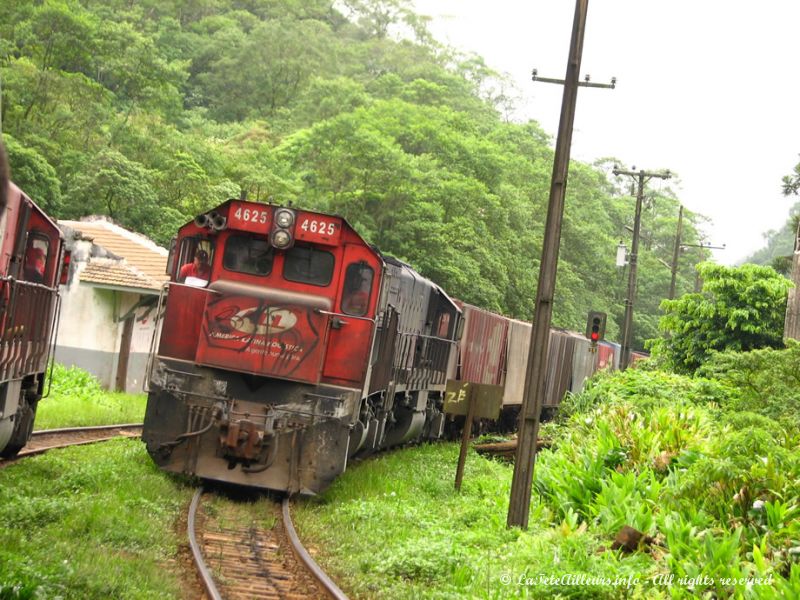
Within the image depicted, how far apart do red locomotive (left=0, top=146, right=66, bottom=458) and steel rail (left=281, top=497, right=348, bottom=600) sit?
3.49 metres

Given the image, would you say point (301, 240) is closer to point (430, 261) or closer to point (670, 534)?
point (670, 534)

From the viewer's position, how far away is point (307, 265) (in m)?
13.3

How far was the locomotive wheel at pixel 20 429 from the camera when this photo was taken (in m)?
13.4

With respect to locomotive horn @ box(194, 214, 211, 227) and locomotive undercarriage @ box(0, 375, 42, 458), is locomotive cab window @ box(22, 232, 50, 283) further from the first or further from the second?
locomotive horn @ box(194, 214, 211, 227)

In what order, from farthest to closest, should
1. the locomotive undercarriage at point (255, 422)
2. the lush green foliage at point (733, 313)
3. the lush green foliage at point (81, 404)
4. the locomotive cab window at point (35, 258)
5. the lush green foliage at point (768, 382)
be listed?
the lush green foliage at point (733, 313) < the lush green foliage at point (81, 404) < the lush green foliage at point (768, 382) < the locomotive undercarriage at point (255, 422) < the locomotive cab window at point (35, 258)

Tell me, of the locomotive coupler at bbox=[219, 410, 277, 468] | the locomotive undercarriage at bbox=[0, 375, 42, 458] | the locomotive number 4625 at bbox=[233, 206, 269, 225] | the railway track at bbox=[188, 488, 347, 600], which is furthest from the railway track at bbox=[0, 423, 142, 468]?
the locomotive number 4625 at bbox=[233, 206, 269, 225]

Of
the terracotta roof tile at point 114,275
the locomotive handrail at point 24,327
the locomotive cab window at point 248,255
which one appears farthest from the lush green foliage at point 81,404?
the locomotive cab window at point 248,255

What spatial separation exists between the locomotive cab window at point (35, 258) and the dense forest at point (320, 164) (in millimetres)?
17022

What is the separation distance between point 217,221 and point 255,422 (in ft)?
8.91

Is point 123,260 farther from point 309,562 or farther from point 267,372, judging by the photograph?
point 309,562

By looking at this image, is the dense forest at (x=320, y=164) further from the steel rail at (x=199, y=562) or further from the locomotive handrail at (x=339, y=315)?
the steel rail at (x=199, y=562)

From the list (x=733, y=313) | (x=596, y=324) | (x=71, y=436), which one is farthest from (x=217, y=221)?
(x=733, y=313)

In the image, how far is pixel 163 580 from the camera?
8.15 metres

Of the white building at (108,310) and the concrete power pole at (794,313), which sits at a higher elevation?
the concrete power pole at (794,313)
